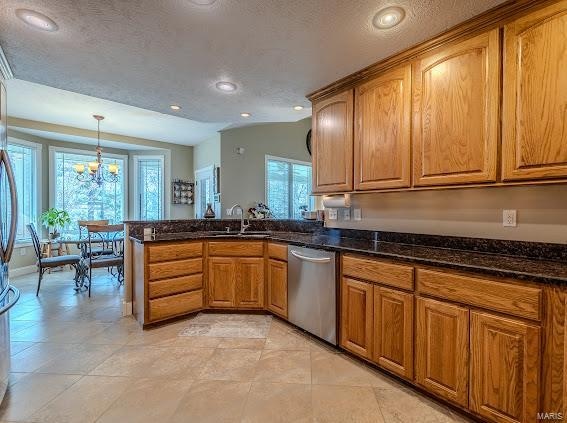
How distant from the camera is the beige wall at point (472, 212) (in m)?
1.67

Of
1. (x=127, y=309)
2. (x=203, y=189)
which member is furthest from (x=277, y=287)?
(x=203, y=189)

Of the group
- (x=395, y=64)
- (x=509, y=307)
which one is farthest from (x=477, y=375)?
(x=395, y=64)

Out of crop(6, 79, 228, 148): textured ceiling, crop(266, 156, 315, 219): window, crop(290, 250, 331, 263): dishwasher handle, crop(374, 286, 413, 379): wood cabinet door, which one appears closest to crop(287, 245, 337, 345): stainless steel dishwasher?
crop(290, 250, 331, 263): dishwasher handle

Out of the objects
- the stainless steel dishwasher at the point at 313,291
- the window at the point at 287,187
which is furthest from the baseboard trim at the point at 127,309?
the window at the point at 287,187

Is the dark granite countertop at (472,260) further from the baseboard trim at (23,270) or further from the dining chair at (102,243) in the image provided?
the baseboard trim at (23,270)

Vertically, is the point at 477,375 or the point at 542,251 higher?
the point at 542,251

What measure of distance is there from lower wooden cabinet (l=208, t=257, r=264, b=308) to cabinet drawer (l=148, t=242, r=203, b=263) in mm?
196

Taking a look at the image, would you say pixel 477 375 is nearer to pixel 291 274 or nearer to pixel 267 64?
pixel 291 274

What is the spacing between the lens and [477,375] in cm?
146

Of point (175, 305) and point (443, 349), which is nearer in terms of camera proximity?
point (443, 349)

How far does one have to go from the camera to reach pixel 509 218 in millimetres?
1818

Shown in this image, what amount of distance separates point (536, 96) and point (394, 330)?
158 cm

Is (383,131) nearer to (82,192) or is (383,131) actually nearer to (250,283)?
(250,283)

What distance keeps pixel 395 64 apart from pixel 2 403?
3.42m
